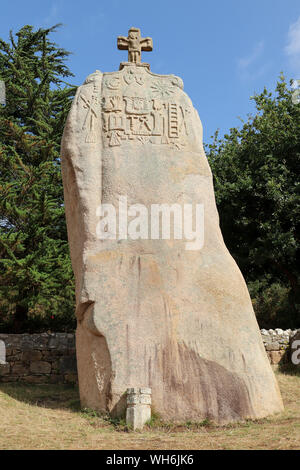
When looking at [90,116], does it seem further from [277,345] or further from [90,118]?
[277,345]

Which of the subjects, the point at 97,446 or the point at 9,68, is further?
the point at 9,68

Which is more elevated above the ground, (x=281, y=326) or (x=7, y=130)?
(x=7, y=130)

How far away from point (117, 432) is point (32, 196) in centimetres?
910

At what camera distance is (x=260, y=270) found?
16719 millimetres

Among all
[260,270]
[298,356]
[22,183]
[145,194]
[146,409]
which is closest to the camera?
[146,409]

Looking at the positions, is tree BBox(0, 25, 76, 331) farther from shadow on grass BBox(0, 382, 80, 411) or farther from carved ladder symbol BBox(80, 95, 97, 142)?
carved ladder symbol BBox(80, 95, 97, 142)

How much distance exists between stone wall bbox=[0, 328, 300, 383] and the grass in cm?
289

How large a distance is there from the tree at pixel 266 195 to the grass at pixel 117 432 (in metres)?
7.87

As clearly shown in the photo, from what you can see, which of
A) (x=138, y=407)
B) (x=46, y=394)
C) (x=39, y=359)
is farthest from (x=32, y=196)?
(x=138, y=407)

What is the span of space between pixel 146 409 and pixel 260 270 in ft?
36.6

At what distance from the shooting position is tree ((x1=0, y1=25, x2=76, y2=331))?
12.8 metres
